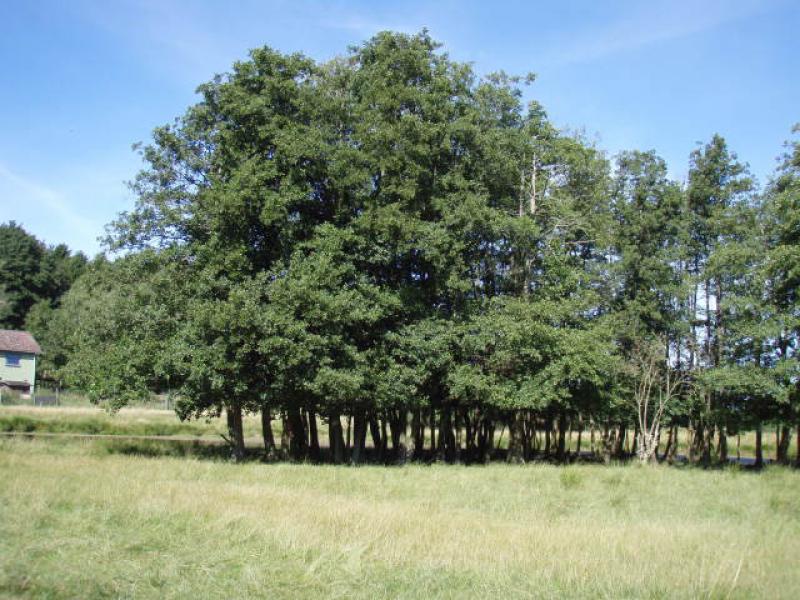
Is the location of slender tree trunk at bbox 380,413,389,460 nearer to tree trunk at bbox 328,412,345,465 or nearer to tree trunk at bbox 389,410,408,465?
tree trunk at bbox 389,410,408,465

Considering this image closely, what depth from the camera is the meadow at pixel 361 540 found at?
842cm

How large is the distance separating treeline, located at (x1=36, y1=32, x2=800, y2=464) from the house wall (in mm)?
44019

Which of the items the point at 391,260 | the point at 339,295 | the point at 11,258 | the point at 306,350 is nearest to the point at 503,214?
the point at 391,260

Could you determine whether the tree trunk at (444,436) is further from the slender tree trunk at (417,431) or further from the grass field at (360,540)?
the grass field at (360,540)

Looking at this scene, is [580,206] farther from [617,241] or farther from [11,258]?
[11,258]

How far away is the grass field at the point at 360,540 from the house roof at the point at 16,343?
54.9 meters

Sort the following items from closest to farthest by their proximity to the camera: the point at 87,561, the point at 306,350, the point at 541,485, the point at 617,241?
1. the point at 87,561
2. the point at 541,485
3. the point at 306,350
4. the point at 617,241

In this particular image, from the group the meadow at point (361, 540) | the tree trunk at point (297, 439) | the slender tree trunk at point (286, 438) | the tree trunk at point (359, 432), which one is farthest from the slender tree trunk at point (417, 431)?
the meadow at point (361, 540)

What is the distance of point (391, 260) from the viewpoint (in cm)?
2955

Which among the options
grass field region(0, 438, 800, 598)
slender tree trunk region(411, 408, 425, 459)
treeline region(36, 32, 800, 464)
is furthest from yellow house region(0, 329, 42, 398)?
grass field region(0, 438, 800, 598)

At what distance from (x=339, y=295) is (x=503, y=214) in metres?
9.52

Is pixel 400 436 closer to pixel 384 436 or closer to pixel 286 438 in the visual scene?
pixel 384 436

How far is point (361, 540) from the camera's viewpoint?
34.8 feet

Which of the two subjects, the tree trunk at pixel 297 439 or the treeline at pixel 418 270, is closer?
the treeline at pixel 418 270
